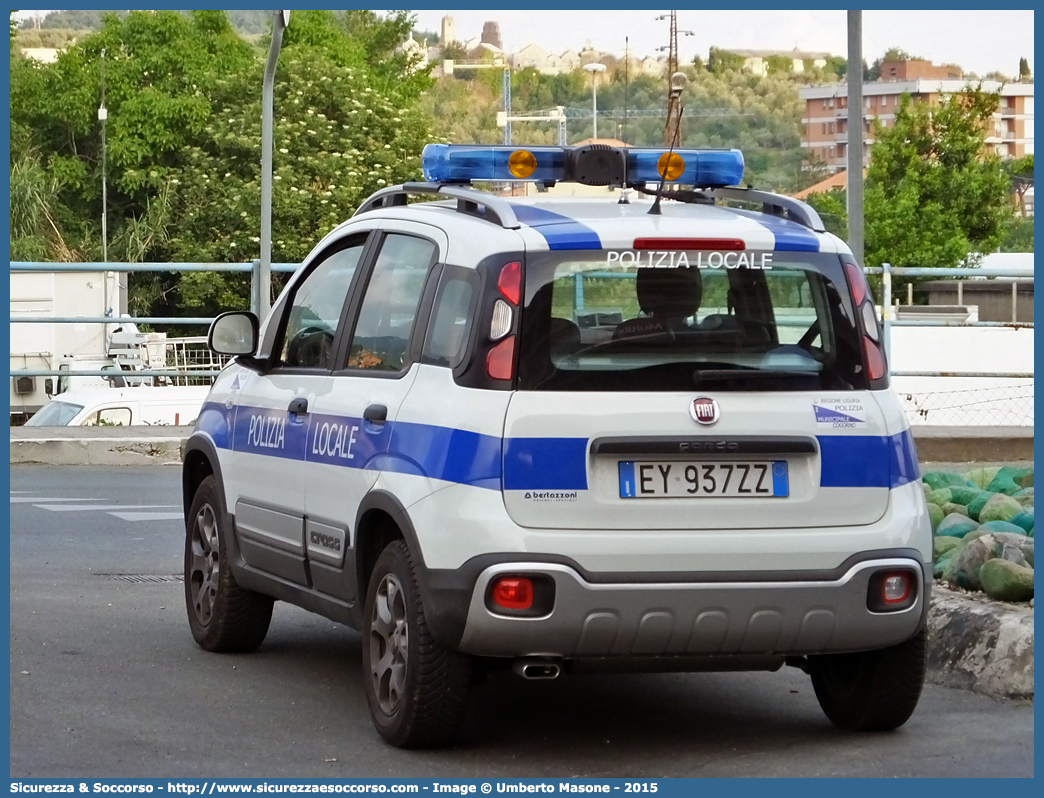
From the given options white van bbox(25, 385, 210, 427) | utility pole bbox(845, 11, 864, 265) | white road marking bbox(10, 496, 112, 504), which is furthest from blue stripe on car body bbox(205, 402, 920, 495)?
white van bbox(25, 385, 210, 427)

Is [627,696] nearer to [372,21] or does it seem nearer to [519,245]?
[519,245]

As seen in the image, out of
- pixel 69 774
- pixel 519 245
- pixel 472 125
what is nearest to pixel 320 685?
pixel 69 774

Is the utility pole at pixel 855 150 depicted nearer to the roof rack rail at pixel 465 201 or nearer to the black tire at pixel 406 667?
the roof rack rail at pixel 465 201

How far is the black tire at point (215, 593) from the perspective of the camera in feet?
23.6

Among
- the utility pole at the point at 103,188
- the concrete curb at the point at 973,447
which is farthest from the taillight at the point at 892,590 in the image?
the utility pole at the point at 103,188

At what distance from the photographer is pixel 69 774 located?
5348 mm

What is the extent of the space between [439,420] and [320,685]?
179 cm

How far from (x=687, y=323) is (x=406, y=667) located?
1.33 metres

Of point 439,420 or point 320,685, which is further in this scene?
point 320,685

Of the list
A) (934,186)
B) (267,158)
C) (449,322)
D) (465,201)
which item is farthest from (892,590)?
(934,186)

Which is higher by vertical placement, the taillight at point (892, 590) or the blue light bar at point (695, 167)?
the blue light bar at point (695, 167)

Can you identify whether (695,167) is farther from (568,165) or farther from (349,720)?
(349,720)

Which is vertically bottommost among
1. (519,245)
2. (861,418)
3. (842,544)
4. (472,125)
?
(842,544)

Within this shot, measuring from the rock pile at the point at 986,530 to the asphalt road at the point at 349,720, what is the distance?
0.62 metres
